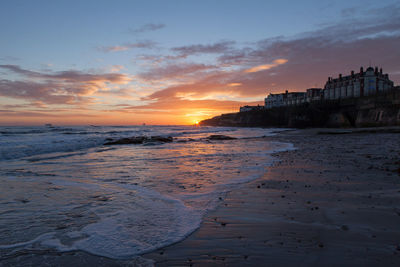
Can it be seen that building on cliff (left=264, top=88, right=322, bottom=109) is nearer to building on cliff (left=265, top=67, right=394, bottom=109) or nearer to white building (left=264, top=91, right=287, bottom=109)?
white building (left=264, top=91, right=287, bottom=109)

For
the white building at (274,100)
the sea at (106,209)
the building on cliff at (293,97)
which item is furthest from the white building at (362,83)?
the sea at (106,209)

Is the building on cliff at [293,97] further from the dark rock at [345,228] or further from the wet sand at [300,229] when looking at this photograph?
the dark rock at [345,228]

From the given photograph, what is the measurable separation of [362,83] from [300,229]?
79213 mm

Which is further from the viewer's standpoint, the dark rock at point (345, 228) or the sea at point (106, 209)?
the dark rock at point (345, 228)

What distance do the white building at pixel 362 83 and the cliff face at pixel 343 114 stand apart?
15.9 meters

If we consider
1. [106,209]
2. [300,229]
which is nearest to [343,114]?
[300,229]

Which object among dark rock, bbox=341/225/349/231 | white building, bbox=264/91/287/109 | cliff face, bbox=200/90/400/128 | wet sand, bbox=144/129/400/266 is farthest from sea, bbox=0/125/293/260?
white building, bbox=264/91/287/109

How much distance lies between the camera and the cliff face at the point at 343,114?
37906mm

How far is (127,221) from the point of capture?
13.3 ft

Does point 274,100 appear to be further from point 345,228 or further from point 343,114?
point 345,228

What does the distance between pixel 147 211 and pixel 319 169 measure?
641cm

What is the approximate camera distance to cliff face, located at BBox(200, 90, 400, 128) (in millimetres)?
37906

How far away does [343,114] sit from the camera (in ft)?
167

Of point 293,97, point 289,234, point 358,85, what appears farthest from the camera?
point 293,97
